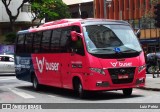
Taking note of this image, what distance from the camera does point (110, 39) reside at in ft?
54.8

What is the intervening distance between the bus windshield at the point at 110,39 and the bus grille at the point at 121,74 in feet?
2.14

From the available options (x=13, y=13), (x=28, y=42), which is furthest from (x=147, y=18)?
(x=28, y=42)

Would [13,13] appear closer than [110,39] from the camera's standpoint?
No

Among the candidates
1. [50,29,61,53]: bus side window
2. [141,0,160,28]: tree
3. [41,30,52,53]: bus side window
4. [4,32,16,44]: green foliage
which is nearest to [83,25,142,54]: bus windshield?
[50,29,61,53]: bus side window

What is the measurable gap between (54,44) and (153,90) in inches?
184

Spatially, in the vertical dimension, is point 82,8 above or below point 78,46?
above

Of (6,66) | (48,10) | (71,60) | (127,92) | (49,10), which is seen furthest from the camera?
Answer: (49,10)

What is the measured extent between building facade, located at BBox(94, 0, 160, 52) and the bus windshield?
43.9 metres

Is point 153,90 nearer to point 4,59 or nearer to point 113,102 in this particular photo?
point 113,102

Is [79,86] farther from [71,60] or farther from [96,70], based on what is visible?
[96,70]

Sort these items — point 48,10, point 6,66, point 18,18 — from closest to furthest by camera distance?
point 6,66 < point 48,10 < point 18,18

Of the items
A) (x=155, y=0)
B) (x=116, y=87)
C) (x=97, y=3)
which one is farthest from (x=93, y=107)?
(x=97, y=3)

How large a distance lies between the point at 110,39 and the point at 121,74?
1.35 meters

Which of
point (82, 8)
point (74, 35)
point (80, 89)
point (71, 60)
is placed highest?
point (82, 8)
